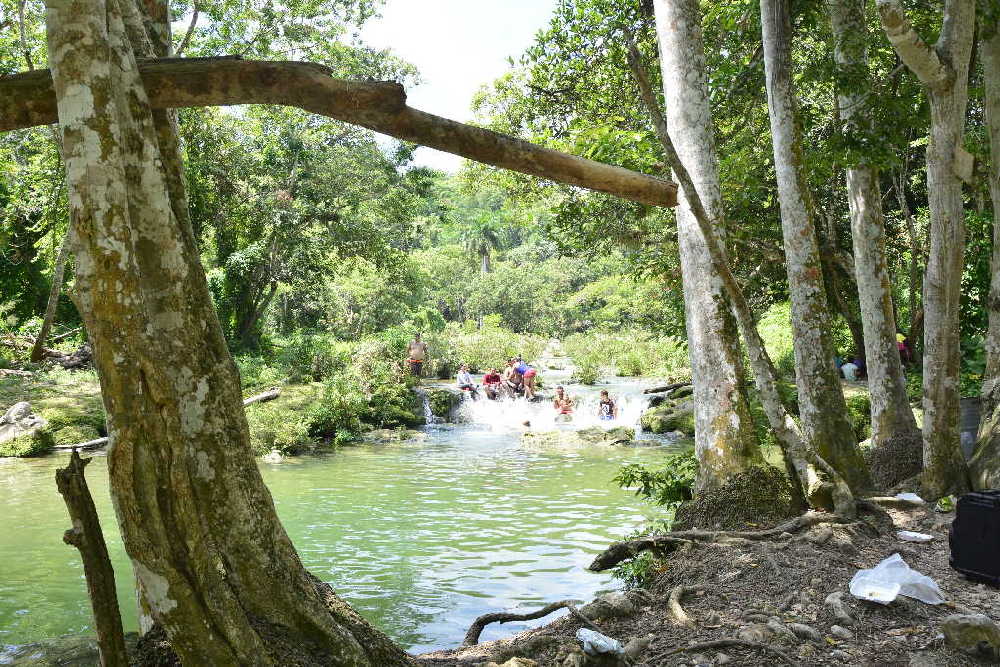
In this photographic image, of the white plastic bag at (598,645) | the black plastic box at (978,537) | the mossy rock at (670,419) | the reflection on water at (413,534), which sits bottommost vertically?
the reflection on water at (413,534)

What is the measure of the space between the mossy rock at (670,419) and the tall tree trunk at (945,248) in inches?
405

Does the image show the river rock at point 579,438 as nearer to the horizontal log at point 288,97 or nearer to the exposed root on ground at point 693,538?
the exposed root on ground at point 693,538

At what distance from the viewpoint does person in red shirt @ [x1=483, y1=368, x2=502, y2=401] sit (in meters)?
21.8

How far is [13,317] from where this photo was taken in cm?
2075

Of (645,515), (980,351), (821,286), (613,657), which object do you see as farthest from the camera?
(980,351)

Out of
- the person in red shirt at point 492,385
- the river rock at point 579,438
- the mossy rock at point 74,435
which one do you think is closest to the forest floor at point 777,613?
the river rock at point 579,438

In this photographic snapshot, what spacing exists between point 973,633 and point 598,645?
5.20 ft

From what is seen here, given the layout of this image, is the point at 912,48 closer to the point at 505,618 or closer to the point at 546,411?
the point at 505,618

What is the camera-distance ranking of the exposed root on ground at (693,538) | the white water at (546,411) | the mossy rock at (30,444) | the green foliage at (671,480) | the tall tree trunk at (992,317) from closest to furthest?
the exposed root on ground at (693,538)
the tall tree trunk at (992,317)
the green foliage at (671,480)
the mossy rock at (30,444)
the white water at (546,411)

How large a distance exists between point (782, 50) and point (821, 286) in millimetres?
2013

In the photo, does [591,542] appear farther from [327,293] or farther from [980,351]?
[327,293]

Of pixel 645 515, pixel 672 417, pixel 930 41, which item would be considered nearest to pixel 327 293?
pixel 672 417

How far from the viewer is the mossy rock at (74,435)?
14.6 m

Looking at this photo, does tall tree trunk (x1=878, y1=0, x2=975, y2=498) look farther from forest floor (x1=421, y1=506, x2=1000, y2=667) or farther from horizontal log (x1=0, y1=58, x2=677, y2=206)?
horizontal log (x1=0, y1=58, x2=677, y2=206)
